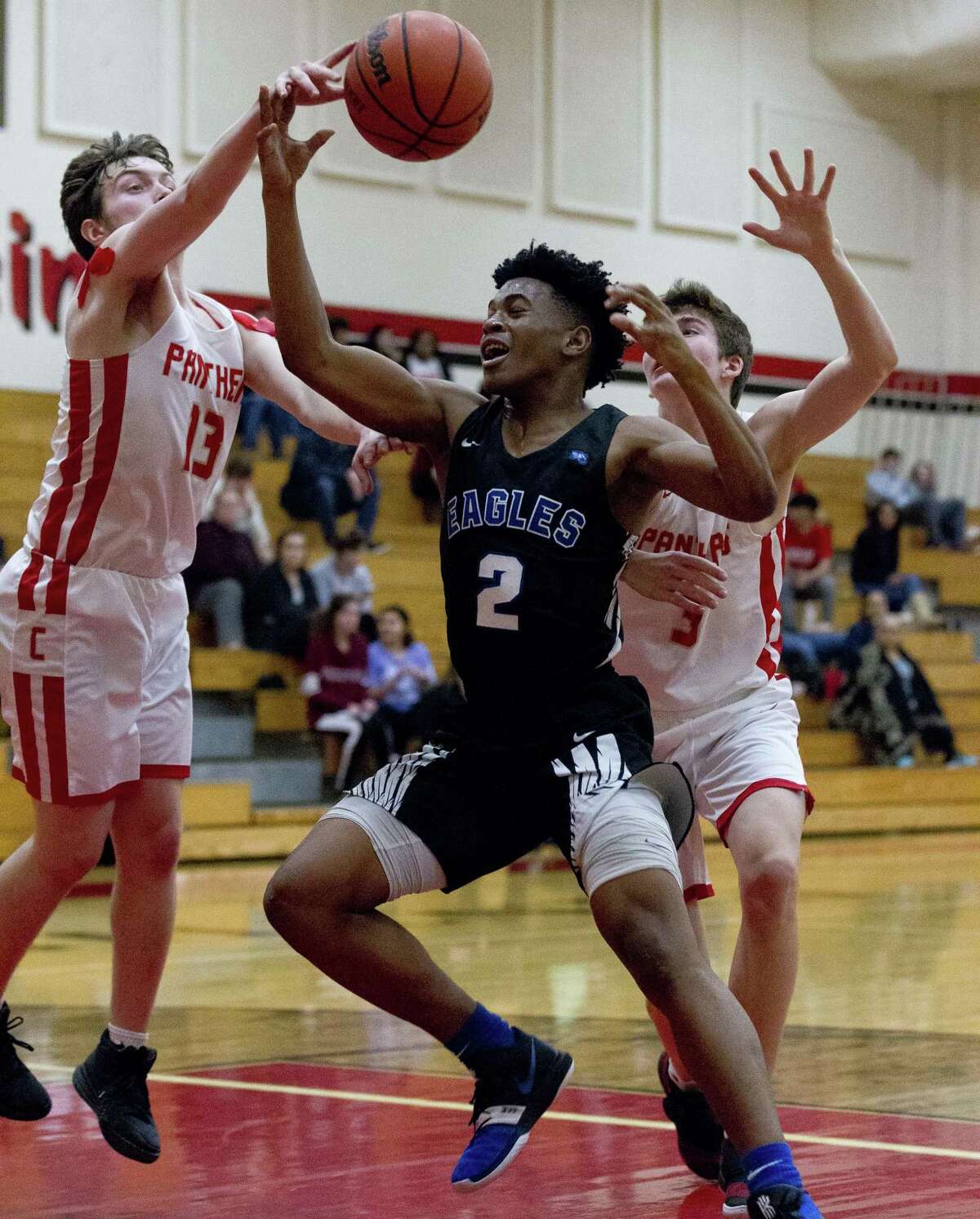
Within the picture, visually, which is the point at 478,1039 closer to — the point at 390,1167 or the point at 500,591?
the point at 390,1167

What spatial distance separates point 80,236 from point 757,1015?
237 centimetres

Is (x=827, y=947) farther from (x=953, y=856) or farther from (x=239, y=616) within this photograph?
(x=239, y=616)

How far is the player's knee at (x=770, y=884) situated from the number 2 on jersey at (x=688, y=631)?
666mm

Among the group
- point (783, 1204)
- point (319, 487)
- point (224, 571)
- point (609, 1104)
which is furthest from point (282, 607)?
point (783, 1204)

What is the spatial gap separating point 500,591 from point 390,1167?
1.46 meters

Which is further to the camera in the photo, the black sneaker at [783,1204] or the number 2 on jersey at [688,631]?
the number 2 on jersey at [688,631]

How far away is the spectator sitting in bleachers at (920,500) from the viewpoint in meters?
19.0

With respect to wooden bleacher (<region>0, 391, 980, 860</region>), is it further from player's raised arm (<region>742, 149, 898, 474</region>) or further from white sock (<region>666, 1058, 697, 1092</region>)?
player's raised arm (<region>742, 149, 898, 474</region>)

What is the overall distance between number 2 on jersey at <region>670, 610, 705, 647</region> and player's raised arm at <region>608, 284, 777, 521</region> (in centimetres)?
97

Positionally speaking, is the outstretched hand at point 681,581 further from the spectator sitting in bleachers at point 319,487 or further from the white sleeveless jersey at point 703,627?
the spectator sitting in bleachers at point 319,487

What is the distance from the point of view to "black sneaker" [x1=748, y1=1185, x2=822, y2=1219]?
3.40 meters

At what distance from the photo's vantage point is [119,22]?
1512cm

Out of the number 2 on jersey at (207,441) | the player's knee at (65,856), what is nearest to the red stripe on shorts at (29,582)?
the number 2 on jersey at (207,441)

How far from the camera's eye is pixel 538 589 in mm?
3938
